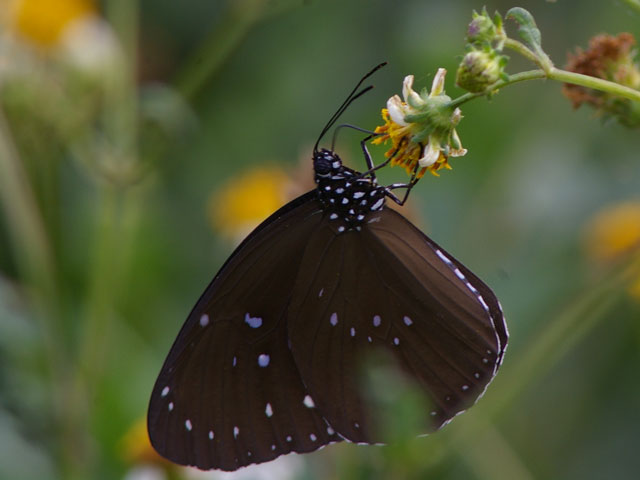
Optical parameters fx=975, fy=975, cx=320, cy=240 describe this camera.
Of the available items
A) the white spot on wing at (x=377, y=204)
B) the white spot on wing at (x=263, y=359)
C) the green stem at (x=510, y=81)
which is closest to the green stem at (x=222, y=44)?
the white spot on wing at (x=377, y=204)

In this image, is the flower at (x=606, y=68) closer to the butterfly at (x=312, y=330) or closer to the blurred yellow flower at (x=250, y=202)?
the butterfly at (x=312, y=330)

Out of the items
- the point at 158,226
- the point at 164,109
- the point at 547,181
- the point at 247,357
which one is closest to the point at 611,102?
the point at 247,357

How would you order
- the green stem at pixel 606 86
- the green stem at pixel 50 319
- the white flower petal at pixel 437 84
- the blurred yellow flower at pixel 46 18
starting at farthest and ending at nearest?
the blurred yellow flower at pixel 46 18 → the green stem at pixel 50 319 → the white flower petal at pixel 437 84 → the green stem at pixel 606 86

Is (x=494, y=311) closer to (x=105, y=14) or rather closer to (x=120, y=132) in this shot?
(x=120, y=132)

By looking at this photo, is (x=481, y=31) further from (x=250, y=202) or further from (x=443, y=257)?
(x=250, y=202)

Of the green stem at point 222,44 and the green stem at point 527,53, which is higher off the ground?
the green stem at point 222,44

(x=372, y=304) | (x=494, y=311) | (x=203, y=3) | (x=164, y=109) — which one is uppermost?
(x=203, y=3)

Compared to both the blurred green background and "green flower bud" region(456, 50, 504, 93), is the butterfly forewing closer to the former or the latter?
the blurred green background
